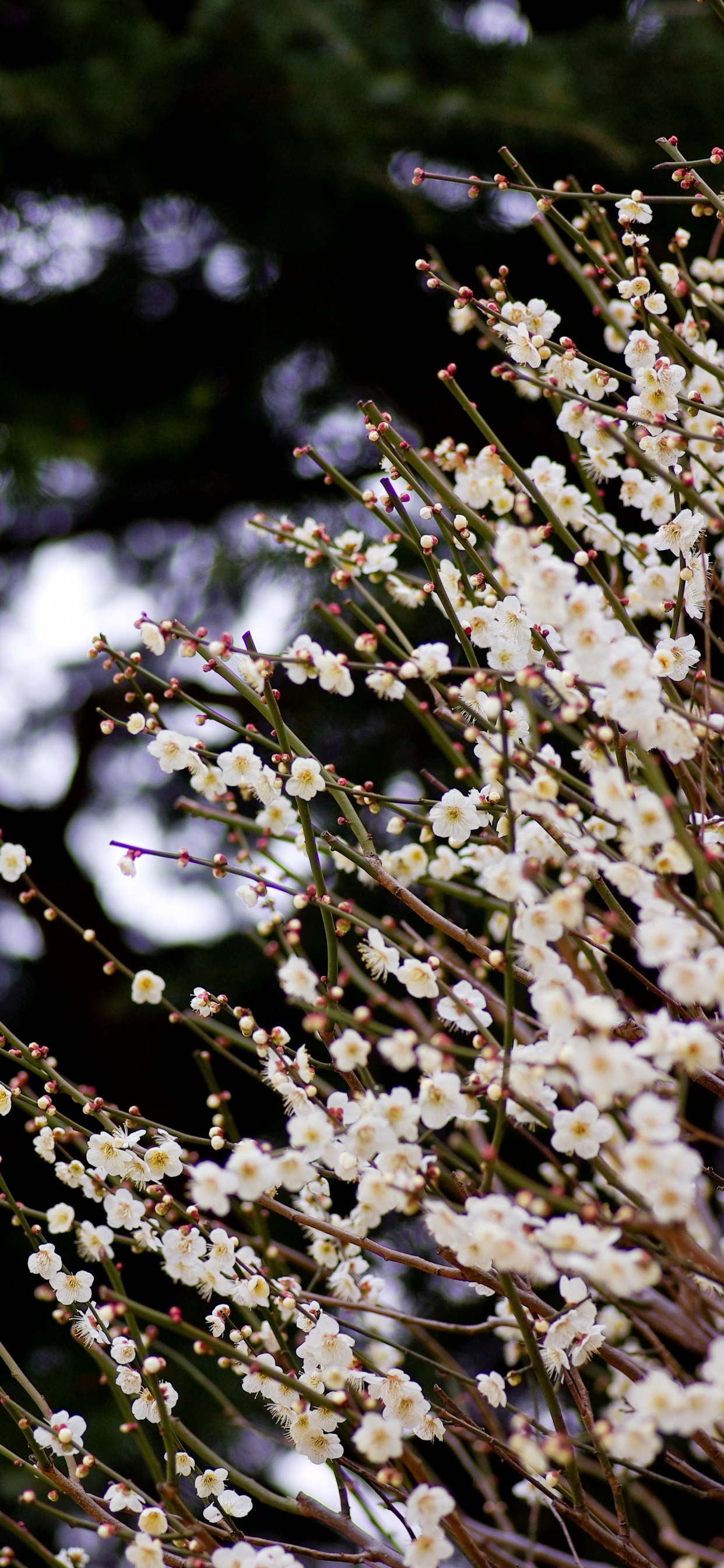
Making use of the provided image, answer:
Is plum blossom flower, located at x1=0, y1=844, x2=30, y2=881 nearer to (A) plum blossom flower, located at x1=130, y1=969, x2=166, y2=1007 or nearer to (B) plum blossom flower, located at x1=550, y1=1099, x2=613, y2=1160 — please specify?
(A) plum blossom flower, located at x1=130, y1=969, x2=166, y2=1007

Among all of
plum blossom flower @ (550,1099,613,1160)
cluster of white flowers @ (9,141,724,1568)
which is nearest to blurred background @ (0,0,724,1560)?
cluster of white flowers @ (9,141,724,1568)

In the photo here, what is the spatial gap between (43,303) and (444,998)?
1831mm

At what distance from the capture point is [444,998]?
788 millimetres

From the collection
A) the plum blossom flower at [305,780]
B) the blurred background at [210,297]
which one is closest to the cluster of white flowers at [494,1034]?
the plum blossom flower at [305,780]

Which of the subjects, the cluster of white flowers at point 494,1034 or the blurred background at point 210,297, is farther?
the blurred background at point 210,297

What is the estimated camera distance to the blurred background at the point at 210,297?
5.83 feet

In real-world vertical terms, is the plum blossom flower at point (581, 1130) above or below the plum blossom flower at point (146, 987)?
above

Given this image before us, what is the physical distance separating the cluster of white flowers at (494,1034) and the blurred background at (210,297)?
860 millimetres

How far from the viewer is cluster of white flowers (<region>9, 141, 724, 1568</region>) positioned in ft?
2.00

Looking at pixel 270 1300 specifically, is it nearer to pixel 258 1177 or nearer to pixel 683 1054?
pixel 258 1177

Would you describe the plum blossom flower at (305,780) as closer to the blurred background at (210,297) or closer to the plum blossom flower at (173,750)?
the plum blossom flower at (173,750)

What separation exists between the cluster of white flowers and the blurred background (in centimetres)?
86

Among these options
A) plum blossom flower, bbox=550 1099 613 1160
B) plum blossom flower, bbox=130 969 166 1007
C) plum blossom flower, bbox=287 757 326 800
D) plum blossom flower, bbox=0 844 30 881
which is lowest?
plum blossom flower, bbox=130 969 166 1007

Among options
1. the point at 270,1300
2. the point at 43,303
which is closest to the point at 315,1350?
the point at 270,1300
